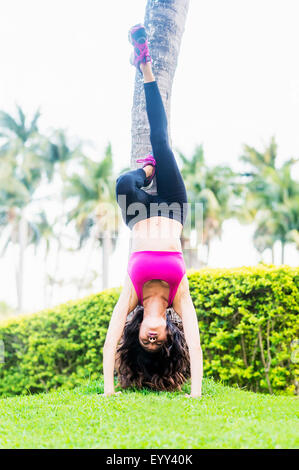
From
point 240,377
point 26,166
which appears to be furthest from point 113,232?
point 240,377

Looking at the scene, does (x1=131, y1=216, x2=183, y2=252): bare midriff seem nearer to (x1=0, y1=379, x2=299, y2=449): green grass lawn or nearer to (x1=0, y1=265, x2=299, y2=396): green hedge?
(x1=0, y1=379, x2=299, y2=449): green grass lawn

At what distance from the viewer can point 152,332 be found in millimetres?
5117

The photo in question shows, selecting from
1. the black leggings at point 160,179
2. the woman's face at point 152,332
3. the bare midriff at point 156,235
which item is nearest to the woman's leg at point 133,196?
the black leggings at point 160,179

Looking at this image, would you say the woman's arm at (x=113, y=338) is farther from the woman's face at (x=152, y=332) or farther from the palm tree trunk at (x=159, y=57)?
the palm tree trunk at (x=159, y=57)

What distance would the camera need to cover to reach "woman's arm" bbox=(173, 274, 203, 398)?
16.4 feet

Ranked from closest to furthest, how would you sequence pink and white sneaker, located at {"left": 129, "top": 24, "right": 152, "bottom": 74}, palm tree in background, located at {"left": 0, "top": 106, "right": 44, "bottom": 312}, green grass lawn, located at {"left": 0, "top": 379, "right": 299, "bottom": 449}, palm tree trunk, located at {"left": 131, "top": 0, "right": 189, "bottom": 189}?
green grass lawn, located at {"left": 0, "top": 379, "right": 299, "bottom": 449}, pink and white sneaker, located at {"left": 129, "top": 24, "right": 152, "bottom": 74}, palm tree trunk, located at {"left": 131, "top": 0, "right": 189, "bottom": 189}, palm tree in background, located at {"left": 0, "top": 106, "right": 44, "bottom": 312}

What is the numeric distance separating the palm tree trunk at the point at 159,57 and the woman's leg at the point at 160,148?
1.17m

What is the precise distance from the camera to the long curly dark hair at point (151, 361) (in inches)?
217

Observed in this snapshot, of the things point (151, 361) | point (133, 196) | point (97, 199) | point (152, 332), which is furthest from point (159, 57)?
point (97, 199)

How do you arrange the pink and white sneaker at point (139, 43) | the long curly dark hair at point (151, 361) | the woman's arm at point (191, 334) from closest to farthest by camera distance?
the woman's arm at point (191, 334), the pink and white sneaker at point (139, 43), the long curly dark hair at point (151, 361)

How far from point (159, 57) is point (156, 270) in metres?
3.45

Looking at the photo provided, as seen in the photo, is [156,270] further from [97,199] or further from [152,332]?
→ [97,199]

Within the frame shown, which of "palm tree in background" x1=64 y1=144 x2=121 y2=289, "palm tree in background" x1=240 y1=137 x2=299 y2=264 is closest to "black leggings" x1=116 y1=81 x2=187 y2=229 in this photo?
"palm tree in background" x1=64 y1=144 x2=121 y2=289

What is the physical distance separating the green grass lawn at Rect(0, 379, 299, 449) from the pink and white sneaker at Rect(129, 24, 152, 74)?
3.88 meters
